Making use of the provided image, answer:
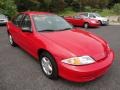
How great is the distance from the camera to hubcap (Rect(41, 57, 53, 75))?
410 cm

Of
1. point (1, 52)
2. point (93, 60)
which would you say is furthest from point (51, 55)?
point (1, 52)

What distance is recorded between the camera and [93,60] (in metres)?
3.68

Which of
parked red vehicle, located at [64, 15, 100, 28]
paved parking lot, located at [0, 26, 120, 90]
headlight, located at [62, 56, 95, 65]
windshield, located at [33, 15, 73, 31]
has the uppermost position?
windshield, located at [33, 15, 73, 31]

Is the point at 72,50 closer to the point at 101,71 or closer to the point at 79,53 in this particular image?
the point at 79,53

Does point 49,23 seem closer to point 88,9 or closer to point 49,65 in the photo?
point 49,65

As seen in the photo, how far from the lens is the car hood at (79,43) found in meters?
3.80

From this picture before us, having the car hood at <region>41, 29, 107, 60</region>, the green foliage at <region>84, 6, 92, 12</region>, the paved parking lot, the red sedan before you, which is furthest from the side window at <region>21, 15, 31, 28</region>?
the green foliage at <region>84, 6, 92, 12</region>

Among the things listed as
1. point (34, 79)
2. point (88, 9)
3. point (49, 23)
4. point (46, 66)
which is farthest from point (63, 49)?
point (88, 9)

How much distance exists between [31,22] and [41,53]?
40.4 inches

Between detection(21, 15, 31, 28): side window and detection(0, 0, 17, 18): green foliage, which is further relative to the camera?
detection(0, 0, 17, 18): green foliage

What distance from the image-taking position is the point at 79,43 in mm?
4102

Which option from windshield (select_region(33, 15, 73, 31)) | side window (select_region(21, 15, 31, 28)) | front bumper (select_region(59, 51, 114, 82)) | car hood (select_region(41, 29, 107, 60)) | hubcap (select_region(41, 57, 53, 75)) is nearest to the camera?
front bumper (select_region(59, 51, 114, 82))

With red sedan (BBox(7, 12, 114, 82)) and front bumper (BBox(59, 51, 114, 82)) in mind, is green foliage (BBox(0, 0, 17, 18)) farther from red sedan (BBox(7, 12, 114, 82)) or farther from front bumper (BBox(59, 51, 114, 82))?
front bumper (BBox(59, 51, 114, 82))

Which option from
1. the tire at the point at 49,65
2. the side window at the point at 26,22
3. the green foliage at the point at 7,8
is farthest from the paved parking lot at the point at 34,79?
the green foliage at the point at 7,8
